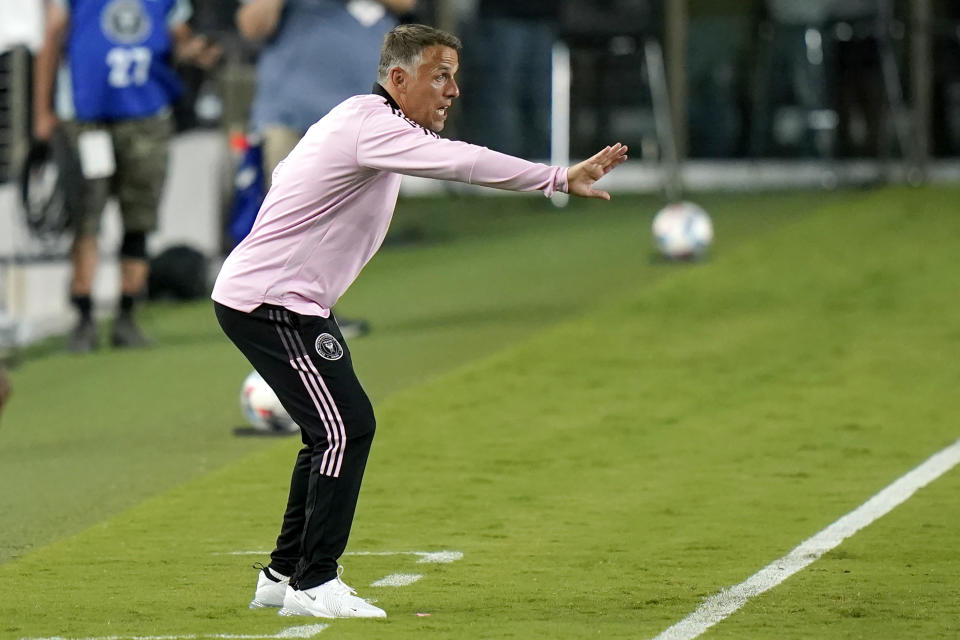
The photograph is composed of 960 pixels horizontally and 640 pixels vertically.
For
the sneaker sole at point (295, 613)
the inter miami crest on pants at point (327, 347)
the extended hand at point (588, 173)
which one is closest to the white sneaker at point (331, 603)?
the sneaker sole at point (295, 613)

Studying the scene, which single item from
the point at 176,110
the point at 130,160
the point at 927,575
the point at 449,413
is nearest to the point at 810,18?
the point at 176,110

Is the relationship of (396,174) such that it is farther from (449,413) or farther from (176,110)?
(176,110)

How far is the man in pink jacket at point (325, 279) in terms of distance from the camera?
205 inches

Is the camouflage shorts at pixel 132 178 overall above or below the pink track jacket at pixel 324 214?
below

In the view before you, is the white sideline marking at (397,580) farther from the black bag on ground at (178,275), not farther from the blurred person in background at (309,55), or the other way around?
the black bag on ground at (178,275)

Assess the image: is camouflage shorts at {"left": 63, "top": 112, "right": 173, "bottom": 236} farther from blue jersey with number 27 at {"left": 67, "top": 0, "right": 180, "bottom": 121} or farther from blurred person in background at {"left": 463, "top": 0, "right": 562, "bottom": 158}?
blurred person in background at {"left": 463, "top": 0, "right": 562, "bottom": 158}

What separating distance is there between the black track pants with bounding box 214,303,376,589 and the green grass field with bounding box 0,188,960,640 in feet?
0.76

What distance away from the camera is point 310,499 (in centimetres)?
529

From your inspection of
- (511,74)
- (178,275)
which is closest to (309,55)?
(178,275)

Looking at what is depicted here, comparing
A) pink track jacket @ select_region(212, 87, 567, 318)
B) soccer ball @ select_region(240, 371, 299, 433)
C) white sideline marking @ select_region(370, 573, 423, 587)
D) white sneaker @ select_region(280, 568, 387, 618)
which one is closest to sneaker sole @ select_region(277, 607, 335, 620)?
white sneaker @ select_region(280, 568, 387, 618)

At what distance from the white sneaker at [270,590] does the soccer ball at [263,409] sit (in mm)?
2958

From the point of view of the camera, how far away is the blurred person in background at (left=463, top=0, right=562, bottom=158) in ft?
66.1

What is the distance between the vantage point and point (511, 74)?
20.5 m

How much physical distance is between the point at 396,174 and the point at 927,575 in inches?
74.4
